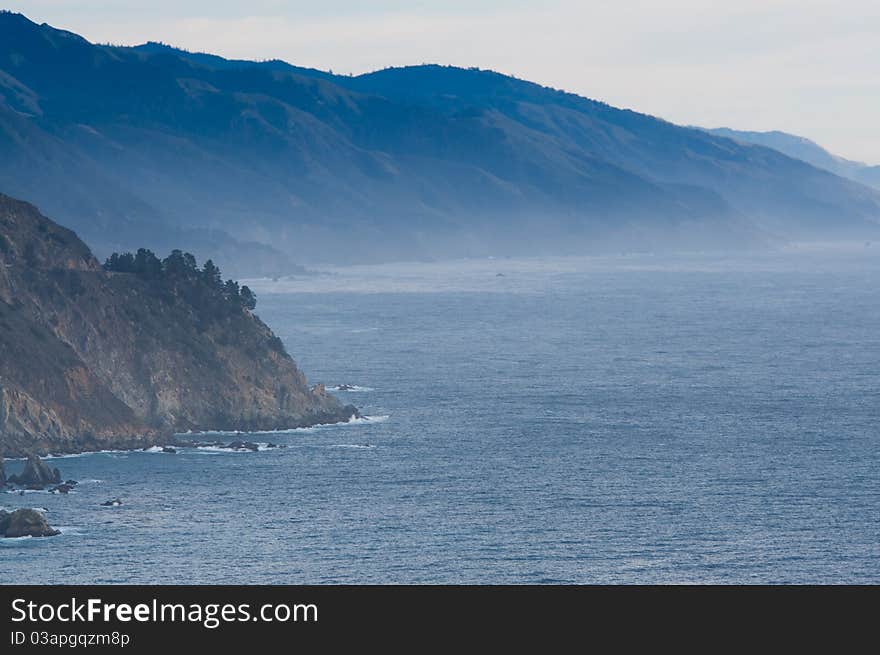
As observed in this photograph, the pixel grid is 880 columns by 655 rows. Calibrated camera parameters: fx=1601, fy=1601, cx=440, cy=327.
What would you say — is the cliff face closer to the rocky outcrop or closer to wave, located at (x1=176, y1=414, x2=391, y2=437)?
wave, located at (x1=176, y1=414, x2=391, y2=437)

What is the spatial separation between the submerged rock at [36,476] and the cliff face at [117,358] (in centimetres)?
1076

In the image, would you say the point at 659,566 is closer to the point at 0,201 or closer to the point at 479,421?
the point at 479,421

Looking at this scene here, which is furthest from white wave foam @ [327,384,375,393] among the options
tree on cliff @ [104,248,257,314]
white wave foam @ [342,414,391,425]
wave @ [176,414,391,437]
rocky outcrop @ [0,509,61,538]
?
rocky outcrop @ [0,509,61,538]

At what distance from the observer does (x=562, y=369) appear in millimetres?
172625

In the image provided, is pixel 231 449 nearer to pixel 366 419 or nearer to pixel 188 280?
pixel 366 419

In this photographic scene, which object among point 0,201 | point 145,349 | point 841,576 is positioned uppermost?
point 0,201

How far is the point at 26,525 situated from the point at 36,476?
14118 millimetres

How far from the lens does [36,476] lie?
317 ft

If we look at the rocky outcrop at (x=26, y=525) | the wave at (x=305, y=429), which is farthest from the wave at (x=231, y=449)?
the rocky outcrop at (x=26, y=525)

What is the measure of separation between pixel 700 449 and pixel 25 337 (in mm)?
49373

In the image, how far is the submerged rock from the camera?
96.4 meters

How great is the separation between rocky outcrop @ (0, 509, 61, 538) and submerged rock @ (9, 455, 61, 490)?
1240cm
